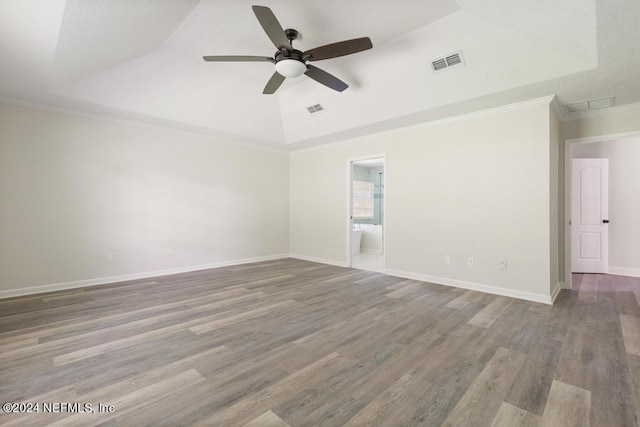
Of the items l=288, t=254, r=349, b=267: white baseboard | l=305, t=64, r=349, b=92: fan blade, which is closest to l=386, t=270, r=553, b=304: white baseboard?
l=288, t=254, r=349, b=267: white baseboard

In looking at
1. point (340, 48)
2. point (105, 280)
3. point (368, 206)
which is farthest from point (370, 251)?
point (340, 48)

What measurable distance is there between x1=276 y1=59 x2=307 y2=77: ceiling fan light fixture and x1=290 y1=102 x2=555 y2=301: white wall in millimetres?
2671

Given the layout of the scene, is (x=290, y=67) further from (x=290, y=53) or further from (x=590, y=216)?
(x=590, y=216)

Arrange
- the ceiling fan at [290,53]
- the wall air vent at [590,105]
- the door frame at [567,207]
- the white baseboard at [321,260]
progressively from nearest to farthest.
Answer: the ceiling fan at [290,53], the wall air vent at [590,105], the door frame at [567,207], the white baseboard at [321,260]

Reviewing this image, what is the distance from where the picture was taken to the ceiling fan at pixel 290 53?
233 centimetres

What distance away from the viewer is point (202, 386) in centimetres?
190

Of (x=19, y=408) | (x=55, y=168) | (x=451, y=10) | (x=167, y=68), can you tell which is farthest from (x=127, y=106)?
(x=451, y=10)

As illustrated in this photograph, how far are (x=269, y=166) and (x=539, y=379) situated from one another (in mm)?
5832

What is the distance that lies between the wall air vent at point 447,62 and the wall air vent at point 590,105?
1.83 m

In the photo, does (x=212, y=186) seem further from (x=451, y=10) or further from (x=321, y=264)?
(x=451, y=10)

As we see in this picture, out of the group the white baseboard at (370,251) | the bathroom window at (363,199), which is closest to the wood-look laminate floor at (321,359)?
the white baseboard at (370,251)

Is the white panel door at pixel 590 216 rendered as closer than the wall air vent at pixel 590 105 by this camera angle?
No

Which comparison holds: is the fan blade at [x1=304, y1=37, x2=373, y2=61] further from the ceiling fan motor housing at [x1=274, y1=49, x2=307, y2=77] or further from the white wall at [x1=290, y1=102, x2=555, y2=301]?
the white wall at [x1=290, y1=102, x2=555, y2=301]

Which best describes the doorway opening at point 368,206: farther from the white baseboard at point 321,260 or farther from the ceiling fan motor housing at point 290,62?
the ceiling fan motor housing at point 290,62
